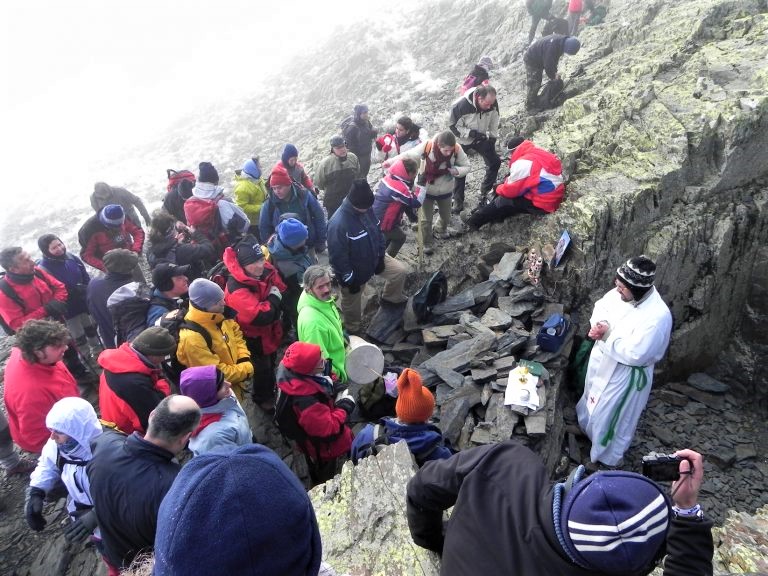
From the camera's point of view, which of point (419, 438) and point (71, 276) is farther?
point (71, 276)

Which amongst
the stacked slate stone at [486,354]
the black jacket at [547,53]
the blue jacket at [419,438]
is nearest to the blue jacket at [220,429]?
the blue jacket at [419,438]

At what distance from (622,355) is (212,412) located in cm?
495

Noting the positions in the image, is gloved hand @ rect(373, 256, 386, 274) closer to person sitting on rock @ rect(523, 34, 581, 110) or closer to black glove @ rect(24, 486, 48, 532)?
black glove @ rect(24, 486, 48, 532)

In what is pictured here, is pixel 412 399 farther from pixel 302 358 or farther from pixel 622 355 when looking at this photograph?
pixel 622 355

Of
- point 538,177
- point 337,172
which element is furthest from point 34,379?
point 538,177

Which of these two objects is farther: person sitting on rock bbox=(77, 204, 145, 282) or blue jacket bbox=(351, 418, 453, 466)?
person sitting on rock bbox=(77, 204, 145, 282)

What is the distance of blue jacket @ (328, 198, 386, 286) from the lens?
6.96m

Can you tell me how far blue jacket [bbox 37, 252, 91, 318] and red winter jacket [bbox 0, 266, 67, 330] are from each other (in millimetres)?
274

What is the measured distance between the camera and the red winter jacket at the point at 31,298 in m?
6.55

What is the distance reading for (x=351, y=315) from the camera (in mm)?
7848

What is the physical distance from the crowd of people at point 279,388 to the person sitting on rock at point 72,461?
0.06ft

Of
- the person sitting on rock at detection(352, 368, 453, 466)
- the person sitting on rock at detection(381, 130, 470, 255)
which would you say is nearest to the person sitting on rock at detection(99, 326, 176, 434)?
the person sitting on rock at detection(352, 368, 453, 466)

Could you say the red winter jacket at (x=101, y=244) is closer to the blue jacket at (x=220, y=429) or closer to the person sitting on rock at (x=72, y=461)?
the person sitting on rock at (x=72, y=461)

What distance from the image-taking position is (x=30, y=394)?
5055 mm
